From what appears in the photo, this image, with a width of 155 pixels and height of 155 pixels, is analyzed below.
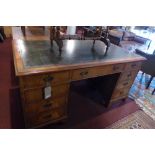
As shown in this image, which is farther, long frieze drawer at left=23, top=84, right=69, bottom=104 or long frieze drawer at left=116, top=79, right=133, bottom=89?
long frieze drawer at left=116, top=79, right=133, bottom=89

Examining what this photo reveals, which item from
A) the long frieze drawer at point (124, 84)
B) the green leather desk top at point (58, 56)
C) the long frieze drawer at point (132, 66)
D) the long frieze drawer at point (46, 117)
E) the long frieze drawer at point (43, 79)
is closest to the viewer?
the long frieze drawer at point (43, 79)

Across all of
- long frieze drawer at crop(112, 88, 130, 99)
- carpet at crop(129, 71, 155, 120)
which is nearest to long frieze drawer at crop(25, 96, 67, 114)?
long frieze drawer at crop(112, 88, 130, 99)

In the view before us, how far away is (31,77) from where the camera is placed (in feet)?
3.37

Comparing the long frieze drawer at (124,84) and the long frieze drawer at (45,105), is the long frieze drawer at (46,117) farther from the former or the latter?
the long frieze drawer at (124,84)

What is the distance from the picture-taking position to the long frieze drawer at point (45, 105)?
121cm

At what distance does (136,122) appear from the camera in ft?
5.67

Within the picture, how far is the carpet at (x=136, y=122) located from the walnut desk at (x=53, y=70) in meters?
0.57

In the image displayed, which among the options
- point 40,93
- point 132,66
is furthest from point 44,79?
point 132,66

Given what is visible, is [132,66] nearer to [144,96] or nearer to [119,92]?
[119,92]

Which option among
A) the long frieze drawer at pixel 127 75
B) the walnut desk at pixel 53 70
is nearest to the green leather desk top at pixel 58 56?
the walnut desk at pixel 53 70

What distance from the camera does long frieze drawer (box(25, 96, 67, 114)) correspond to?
3.96ft

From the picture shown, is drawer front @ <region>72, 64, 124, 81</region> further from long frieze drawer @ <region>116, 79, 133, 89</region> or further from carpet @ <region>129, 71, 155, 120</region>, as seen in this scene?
carpet @ <region>129, 71, 155, 120</region>
